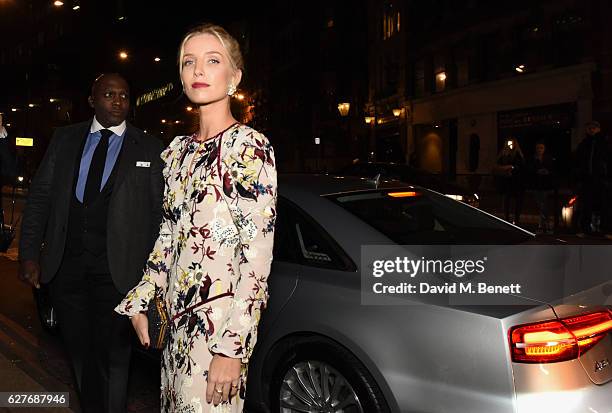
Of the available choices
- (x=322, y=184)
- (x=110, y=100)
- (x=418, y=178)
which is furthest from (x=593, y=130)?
(x=110, y=100)

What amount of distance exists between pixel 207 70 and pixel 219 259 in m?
0.61

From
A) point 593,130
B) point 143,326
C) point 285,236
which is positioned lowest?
point 143,326

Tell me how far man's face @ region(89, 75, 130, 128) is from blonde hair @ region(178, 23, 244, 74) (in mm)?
1085

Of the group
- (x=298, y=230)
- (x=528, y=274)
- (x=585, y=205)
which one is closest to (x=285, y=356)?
(x=298, y=230)

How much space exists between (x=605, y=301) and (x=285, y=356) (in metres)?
1.54

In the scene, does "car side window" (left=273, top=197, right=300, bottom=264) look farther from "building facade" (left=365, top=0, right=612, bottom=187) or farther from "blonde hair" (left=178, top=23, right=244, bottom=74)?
"building facade" (left=365, top=0, right=612, bottom=187)

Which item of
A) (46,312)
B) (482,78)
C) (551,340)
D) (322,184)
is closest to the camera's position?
(551,340)

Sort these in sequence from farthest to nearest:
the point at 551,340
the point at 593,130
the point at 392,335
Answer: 1. the point at 593,130
2. the point at 392,335
3. the point at 551,340

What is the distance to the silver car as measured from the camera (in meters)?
2.32

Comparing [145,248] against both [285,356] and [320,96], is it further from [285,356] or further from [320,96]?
→ [320,96]

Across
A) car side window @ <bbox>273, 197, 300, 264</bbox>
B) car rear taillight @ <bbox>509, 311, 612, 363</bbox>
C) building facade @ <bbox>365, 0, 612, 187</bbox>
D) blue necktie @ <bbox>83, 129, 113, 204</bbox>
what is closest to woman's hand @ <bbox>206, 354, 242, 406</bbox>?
car rear taillight @ <bbox>509, 311, 612, 363</bbox>

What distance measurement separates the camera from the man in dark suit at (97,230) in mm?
2791

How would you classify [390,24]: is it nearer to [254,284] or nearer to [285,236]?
[285,236]

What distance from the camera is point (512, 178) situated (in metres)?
13.5
